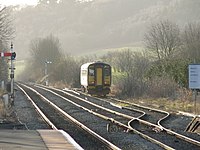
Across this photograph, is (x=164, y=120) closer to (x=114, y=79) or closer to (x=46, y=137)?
(x=46, y=137)

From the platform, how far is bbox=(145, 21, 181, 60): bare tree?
3153 cm

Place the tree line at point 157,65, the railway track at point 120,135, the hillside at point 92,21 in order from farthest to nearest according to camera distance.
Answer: the hillside at point 92,21, the tree line at point 157,65, the railway track at point 120,135

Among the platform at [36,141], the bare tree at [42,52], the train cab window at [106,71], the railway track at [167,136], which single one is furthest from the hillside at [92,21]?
the platform at [36,141]

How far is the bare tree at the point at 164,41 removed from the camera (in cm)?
4512

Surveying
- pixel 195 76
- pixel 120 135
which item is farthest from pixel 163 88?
pixel 120 135

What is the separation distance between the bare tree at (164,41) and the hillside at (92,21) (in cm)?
3616

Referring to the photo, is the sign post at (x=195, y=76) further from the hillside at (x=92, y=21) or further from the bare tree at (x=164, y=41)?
the hillside at (x=92, y=21)

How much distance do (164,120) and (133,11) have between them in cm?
10294

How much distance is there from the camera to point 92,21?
114562 millimetres

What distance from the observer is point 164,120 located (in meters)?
17.9

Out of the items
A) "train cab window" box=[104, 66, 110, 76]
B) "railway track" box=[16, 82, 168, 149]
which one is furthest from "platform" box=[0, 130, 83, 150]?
"train cab window" box=[104, 66, 110, 76]

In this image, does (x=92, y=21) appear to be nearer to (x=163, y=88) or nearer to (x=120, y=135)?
(x=163, y=88)

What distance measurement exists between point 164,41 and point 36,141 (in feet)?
120

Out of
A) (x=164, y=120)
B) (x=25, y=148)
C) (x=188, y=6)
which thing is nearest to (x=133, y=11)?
(x=188, y=6)
